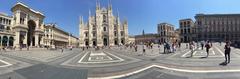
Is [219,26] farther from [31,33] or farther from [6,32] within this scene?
[6,32]

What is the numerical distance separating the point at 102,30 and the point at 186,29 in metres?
47.3

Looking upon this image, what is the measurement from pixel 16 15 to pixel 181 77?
224 feet

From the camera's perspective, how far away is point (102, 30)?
93.6m

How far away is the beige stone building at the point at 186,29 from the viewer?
357ft

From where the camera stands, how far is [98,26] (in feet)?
302

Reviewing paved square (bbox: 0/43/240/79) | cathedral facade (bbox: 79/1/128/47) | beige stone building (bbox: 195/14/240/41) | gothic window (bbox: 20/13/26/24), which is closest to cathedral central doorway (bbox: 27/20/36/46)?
gothic window (bbox: 20/13/26/24)

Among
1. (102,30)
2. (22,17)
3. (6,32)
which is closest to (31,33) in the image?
(22,17)

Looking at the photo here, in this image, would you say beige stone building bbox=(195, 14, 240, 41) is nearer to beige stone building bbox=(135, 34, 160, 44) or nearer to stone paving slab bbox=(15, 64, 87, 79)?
beige stone building bbox=(135, 34, 160, 44)

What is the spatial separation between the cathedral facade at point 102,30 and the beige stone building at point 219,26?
126 feet

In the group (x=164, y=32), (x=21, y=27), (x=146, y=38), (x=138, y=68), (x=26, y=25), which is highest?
(x=26, y=25)

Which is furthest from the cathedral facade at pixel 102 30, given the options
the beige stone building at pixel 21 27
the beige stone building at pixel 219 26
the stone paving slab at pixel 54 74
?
the stone paving slab at pixel 54 74

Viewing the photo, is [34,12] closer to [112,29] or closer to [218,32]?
[112,29]

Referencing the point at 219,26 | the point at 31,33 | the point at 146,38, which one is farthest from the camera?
the point at 146,38

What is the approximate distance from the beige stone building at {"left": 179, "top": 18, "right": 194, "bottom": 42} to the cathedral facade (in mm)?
34760
